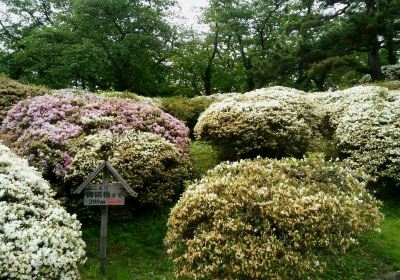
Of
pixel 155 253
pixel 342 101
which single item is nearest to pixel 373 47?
pixel 342 101

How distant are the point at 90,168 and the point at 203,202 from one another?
3236 millimetres

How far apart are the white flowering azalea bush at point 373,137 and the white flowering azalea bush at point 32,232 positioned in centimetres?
689

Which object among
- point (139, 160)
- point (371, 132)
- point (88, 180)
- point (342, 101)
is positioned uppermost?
point (342, 101)

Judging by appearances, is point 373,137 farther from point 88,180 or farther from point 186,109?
point 88,180

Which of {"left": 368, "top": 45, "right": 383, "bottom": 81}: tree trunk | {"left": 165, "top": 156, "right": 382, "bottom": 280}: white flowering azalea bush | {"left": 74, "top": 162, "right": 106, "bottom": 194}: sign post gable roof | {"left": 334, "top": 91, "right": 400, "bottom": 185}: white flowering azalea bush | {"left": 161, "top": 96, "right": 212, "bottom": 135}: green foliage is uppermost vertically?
{"left": 368, "top": 45, "right": 383, "bottom": 81}: tree trunk

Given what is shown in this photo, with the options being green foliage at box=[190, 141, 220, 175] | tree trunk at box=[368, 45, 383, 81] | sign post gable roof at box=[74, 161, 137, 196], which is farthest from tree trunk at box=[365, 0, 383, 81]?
sign post gable roof at box=[74, 161, 137, 196]

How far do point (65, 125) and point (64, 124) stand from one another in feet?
0.28

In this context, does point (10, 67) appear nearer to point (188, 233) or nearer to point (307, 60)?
point (307, 60)

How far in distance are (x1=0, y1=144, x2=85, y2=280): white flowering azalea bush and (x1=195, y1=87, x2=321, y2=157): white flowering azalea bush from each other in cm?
549

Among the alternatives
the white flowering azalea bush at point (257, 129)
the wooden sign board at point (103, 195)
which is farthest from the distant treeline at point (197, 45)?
the wooden sign board at point (103, 195)

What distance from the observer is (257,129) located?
10.1 meters

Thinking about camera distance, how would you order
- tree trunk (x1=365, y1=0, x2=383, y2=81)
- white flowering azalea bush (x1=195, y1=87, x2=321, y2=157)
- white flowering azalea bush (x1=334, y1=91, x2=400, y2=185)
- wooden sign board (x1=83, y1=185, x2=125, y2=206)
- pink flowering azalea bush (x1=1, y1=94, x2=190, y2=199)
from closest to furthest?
wooden sign board (x1=83, y1=185, x2=125, y2=206) → pink flowering azalea bush (x1=1, y1=94, x2=190, y2=199) → white flowering azalea bush (x1=334, y1=91, x2=400, y2=185) → white flowering azalea bush (x1=195, y1=87, x2=321, y2=157) → tree trunk (x1=365, y1=0, x2=383, y2=81)

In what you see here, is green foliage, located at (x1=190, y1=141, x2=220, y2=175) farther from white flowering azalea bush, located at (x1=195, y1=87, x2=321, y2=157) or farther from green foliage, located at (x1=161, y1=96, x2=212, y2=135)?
green foliage, located at (x1=161, y1=96, x2=212, y2=135)

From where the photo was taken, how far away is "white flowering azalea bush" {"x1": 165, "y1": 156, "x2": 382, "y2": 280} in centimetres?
517
